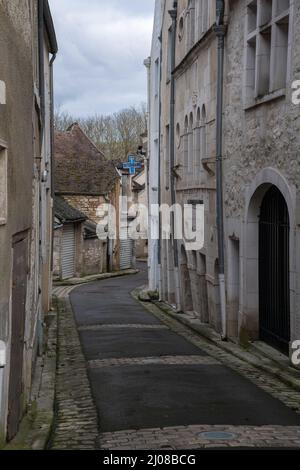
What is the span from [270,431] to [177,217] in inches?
530

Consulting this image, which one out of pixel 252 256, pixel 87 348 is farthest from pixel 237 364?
pixel 87 348

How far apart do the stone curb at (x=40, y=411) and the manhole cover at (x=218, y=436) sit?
5.06ft

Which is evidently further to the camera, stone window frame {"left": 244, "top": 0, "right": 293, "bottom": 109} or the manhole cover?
stone window frame {"left": 244, "top": 0, "right": 293, "bottom": 109}

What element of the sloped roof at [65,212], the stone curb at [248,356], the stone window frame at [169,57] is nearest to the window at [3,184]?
the stone curb at [248,356]

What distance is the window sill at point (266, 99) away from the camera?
34.7 feet

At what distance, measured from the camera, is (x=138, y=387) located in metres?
9.33

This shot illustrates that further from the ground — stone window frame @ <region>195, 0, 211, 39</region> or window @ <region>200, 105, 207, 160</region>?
stone window frame @ <region>195, 0, 211, 39</region>

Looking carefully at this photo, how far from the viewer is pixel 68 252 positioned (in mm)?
33031

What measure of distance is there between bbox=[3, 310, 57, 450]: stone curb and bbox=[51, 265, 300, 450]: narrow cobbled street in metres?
0.14

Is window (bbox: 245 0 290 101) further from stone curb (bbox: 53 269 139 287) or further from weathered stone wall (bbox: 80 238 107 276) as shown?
weathered stone wall (bbox: 80 238 107 276)

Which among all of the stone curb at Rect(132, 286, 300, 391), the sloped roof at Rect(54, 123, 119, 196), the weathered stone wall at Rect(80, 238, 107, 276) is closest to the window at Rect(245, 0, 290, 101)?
the stone curb at Rect(132, 286, 300, 391)

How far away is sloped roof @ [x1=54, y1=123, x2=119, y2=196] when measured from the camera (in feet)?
123

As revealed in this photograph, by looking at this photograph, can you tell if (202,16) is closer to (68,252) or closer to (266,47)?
(266,47)

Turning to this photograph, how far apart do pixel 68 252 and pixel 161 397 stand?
81.1 feet
